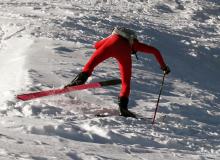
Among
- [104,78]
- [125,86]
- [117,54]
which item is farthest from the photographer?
[104,78]

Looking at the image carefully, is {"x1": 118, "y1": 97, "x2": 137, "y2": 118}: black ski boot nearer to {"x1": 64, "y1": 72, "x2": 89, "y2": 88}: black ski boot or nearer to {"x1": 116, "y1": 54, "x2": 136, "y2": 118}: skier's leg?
{"x1": 116, "y1": 54, "x2": 136, "y2": 118}: skier's leg

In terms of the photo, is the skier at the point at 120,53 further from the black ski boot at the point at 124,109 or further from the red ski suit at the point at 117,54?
the black ski boot at the point at 124,109

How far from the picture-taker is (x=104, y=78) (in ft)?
36.9

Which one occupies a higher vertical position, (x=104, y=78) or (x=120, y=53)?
(x=120, y=53)

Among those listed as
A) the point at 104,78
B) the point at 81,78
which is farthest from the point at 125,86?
the point at 104,78

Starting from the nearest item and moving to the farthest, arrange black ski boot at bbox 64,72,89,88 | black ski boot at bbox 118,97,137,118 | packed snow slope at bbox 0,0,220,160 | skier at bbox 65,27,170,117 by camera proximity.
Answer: packed snow slope at bbox 0,0,220,160 < black ski boot at bbox 118,97,137,118 < skier at bbox 65,27,170,117 < black ski boot at bbox 64,72,89,88

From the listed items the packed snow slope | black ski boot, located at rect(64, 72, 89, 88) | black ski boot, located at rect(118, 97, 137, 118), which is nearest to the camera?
the packed snow slope

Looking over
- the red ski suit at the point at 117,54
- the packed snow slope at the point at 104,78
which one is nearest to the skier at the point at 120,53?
the red ski suit at the point at 117,54

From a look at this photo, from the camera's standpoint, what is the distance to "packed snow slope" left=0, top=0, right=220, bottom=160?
22.1ft

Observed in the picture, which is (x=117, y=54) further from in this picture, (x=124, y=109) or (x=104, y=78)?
(x=104, y=78)

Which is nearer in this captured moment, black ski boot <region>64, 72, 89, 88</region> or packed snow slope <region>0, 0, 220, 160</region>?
packed snow slope <region>0, 0, 220, 160</region>

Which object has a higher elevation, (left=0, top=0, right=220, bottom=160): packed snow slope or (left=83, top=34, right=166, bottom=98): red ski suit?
(left=83, top=34, right=166, bottom=98): red ski suit

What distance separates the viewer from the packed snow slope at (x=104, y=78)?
22.1ft

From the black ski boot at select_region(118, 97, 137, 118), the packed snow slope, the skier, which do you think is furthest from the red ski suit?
the packed snow slope
